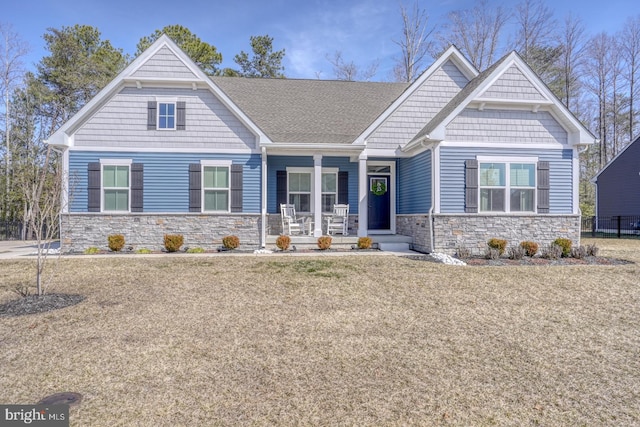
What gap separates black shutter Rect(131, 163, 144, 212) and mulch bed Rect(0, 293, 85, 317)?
569 centimetres

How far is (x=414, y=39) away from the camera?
80.1ft

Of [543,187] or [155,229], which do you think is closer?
[543,187]

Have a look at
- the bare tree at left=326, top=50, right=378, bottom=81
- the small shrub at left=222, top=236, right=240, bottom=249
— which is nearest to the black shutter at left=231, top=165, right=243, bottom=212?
the small shrub at left=222, top=236, right=240, bottom=249

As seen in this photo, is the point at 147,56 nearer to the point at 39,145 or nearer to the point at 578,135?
the point at 578,135

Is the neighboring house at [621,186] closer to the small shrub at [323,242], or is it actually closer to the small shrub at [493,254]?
the small shrub at [493,254]

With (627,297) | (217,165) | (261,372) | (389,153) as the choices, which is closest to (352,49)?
(389,153)

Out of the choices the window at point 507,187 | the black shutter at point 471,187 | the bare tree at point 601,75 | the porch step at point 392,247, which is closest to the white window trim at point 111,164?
the porch step at point 392,247

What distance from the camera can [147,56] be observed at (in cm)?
1082

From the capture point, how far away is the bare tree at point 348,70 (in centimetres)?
2681

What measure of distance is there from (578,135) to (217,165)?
1066 centimetres

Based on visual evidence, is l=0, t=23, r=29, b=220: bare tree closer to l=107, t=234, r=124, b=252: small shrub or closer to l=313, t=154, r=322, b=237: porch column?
l=107, t=234, r=124, b=252: small shrub

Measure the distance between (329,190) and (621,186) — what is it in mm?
18835

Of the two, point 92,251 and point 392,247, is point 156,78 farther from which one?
point 392,247

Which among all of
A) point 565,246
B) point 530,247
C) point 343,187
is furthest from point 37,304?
point 565,246
